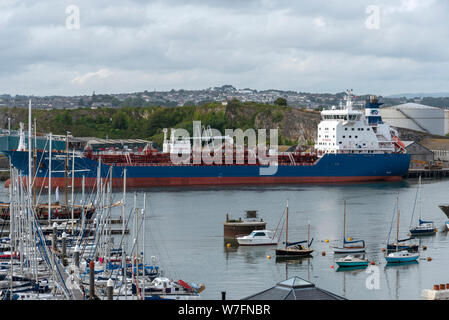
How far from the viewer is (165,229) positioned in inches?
1262

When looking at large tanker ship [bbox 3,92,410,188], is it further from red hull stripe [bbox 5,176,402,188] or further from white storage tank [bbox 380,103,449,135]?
white storage tank [bbox 380,103,449,135]

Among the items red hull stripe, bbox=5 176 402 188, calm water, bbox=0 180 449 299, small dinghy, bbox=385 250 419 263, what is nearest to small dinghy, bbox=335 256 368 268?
calm water, bbox=0 180 449 299

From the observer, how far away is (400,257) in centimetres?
2470

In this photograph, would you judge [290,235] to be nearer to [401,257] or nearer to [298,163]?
[401,257]

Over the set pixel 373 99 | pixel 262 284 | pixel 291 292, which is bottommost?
pixel 262 284

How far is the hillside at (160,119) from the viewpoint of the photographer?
90.1 metres

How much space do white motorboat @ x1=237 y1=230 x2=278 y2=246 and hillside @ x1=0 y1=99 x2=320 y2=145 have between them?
5901cm

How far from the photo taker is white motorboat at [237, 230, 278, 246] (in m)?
27.9

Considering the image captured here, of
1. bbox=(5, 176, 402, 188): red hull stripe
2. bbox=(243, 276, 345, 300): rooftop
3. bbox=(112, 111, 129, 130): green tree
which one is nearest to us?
bbox=(243, 276, 345, 300): rooftop

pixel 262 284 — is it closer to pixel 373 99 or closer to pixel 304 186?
pixel 304 186

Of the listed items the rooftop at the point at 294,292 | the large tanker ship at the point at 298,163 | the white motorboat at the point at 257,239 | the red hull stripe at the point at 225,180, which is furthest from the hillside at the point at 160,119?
the rooftop at the point at 294,292
